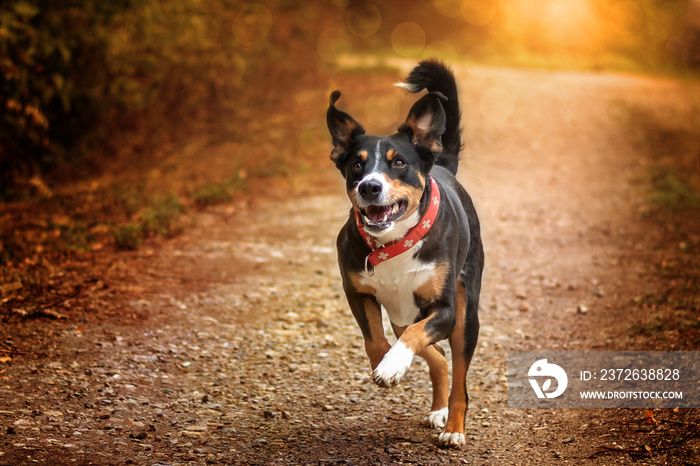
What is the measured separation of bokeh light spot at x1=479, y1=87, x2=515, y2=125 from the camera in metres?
16.7

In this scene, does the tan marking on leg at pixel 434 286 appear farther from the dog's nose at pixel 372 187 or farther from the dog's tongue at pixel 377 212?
the dog's nose at pixel 372 187

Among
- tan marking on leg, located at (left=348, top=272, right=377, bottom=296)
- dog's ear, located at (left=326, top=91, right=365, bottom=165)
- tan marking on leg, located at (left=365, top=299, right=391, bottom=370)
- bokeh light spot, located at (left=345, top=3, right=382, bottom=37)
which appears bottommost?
tan marking on leg, located at (left=365, top=299, right=391, bottom=370)

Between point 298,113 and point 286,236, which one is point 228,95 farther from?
point 286,236

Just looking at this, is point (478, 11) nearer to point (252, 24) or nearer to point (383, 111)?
point (383, 111)

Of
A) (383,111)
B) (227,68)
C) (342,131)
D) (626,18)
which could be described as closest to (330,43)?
(383,111)

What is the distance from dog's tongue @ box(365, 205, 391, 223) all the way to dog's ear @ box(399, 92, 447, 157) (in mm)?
577

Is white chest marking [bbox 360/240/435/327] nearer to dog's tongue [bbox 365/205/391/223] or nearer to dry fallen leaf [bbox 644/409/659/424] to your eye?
dog's tongue [bbox 365/205/391/223]

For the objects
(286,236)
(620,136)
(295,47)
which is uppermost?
(295,47)

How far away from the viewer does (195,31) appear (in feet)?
41.0

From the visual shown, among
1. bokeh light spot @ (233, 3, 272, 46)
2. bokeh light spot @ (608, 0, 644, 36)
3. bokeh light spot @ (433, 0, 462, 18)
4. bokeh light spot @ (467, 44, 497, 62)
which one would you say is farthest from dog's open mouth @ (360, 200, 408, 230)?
bokeh light spot @ (433, 0, 462, 18)

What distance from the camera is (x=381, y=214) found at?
4164 millimetres

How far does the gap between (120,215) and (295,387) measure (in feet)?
16.5

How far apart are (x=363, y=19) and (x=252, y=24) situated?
1246 cm

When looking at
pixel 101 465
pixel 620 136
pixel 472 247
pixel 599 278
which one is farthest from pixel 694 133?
pixel 101 465
